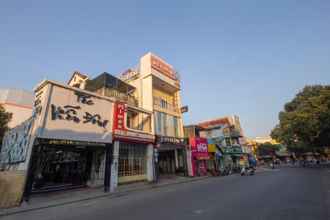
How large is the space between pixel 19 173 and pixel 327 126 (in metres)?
34.0

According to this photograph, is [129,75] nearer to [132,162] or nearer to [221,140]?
[132,162]

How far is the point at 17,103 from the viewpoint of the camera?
110 ft

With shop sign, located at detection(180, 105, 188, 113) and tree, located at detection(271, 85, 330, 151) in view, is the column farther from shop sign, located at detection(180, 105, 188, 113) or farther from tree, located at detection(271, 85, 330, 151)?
tree, located at detection(271, 85, 330, 151)

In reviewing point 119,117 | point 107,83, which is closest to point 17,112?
point 107,83

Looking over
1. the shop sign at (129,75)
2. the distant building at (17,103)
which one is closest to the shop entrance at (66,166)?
the shop sign at (129,75)

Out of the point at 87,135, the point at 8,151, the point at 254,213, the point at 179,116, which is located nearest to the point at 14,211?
the point at 87,135

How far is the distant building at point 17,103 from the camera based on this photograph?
31828 millimetres

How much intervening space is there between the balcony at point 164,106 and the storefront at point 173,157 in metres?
4.31

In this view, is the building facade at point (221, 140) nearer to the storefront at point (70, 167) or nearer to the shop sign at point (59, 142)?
the storefront at point (70, 167)

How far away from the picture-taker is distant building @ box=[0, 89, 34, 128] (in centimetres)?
3183

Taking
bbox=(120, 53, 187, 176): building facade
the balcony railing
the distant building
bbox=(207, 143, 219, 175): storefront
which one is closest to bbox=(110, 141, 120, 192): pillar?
bbox=(120, 53, 187, 176): building facade

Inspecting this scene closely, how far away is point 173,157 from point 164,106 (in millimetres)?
7284

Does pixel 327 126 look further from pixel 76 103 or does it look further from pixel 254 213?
pixel 76 103

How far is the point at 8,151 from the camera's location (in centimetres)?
1561
